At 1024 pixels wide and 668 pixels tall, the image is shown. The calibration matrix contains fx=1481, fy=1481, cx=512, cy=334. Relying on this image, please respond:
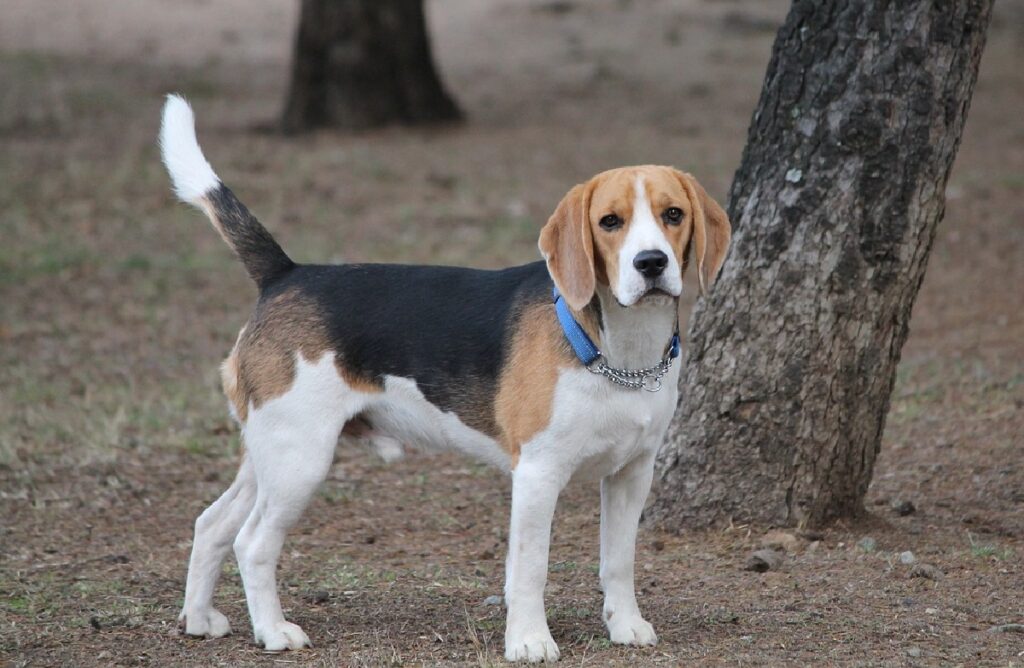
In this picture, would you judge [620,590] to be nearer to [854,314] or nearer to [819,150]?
[854,314]

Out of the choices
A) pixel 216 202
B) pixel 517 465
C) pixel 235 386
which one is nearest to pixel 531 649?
pixel 517 465

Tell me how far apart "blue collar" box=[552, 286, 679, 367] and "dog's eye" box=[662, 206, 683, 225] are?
411 mm

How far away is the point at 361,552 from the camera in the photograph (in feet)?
20.1

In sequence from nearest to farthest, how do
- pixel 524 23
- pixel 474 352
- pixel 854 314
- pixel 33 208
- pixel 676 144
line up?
pixel 474 352, pixel 854 314, pixel 33 208, pixel 676 144, pixel 524 23

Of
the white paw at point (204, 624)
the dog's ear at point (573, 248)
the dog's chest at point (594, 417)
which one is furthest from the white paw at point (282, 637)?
the dog's ear at point (573, 248)

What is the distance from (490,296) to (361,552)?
1708 millimetres

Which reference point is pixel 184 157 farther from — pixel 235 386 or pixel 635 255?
pixel 635 255

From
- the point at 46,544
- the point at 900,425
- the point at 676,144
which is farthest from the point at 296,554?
the point at 676,144

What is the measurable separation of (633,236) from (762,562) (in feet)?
6.16

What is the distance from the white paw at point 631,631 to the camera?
4.83 metres

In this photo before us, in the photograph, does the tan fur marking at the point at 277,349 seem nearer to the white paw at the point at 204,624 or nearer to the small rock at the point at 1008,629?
the white paw at the point at 204,624

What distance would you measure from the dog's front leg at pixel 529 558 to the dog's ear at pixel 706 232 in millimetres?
777

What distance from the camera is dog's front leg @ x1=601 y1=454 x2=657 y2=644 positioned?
4.83 m

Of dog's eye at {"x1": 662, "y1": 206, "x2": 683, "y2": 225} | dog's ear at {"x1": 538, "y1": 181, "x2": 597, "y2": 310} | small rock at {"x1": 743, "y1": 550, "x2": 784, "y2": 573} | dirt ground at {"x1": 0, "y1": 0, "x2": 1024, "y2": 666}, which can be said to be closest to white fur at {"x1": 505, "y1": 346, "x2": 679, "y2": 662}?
dirt ground at {"x1": 0, "y1": 0, "x2": 1024, "y2": 666}
